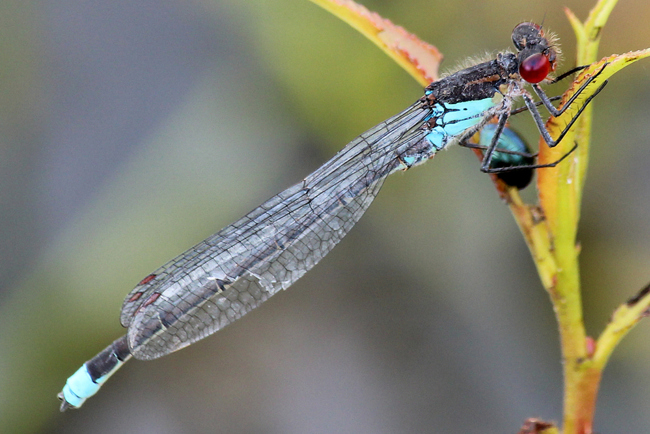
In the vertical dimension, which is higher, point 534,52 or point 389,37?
point 534,52

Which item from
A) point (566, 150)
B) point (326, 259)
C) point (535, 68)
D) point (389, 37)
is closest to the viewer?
point (566, 150)

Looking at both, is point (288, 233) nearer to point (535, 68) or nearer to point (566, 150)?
point (535, 68)

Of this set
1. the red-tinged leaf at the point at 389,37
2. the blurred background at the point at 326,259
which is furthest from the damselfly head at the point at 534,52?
the blurred background at the point at 326,259

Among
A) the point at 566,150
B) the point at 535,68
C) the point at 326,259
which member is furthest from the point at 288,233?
the point at 566,150

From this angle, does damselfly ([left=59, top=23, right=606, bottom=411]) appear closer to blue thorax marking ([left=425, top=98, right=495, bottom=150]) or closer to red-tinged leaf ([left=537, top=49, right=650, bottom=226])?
blue thorax marking ([left=425, top=98, right=495, bottom=150])

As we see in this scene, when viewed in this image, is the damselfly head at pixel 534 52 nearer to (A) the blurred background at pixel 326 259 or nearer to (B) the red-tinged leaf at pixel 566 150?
(A) the blurred background at pixel 326 259

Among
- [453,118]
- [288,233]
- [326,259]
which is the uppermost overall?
[453,118]

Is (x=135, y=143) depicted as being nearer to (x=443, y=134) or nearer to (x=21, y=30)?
(x=21, y=30)
